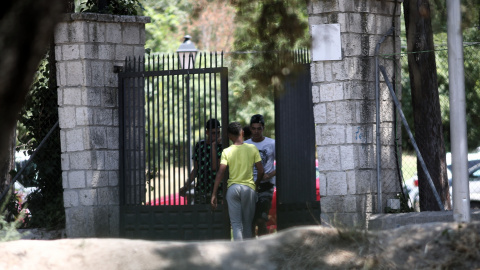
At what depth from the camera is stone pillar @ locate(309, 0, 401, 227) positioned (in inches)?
359

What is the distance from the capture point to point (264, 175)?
10141mm

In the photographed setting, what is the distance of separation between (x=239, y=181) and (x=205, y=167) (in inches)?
25.5

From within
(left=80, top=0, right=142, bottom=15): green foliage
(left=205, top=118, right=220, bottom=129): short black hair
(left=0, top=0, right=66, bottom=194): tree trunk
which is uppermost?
(left=80, top=0, right=142, bottom=15): green foliage

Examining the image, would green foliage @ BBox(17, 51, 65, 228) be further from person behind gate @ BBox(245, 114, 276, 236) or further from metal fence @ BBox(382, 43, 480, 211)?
metal fence @ BBox(382, 43, 480, 211)

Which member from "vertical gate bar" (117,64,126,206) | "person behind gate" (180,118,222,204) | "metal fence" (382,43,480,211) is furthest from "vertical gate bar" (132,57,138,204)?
"metal fence" (382,43,480,211)

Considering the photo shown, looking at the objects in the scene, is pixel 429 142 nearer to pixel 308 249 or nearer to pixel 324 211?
pixel 324 211

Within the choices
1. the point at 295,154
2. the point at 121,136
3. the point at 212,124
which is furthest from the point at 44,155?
the point at 295,154

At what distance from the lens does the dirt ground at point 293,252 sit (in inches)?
252

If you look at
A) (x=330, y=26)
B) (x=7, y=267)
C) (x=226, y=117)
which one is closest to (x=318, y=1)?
(x=330, y=26)

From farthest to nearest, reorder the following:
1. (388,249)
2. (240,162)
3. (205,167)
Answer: (205,167), (240,162), (388,249)

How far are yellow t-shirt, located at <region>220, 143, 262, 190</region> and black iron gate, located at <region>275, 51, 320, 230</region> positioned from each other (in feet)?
1.50

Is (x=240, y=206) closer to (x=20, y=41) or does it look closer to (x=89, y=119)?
(x=89, y=119)

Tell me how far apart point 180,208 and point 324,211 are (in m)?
2.03

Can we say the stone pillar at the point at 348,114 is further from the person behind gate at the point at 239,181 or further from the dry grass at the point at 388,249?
the dry grass at the point at 388,249
